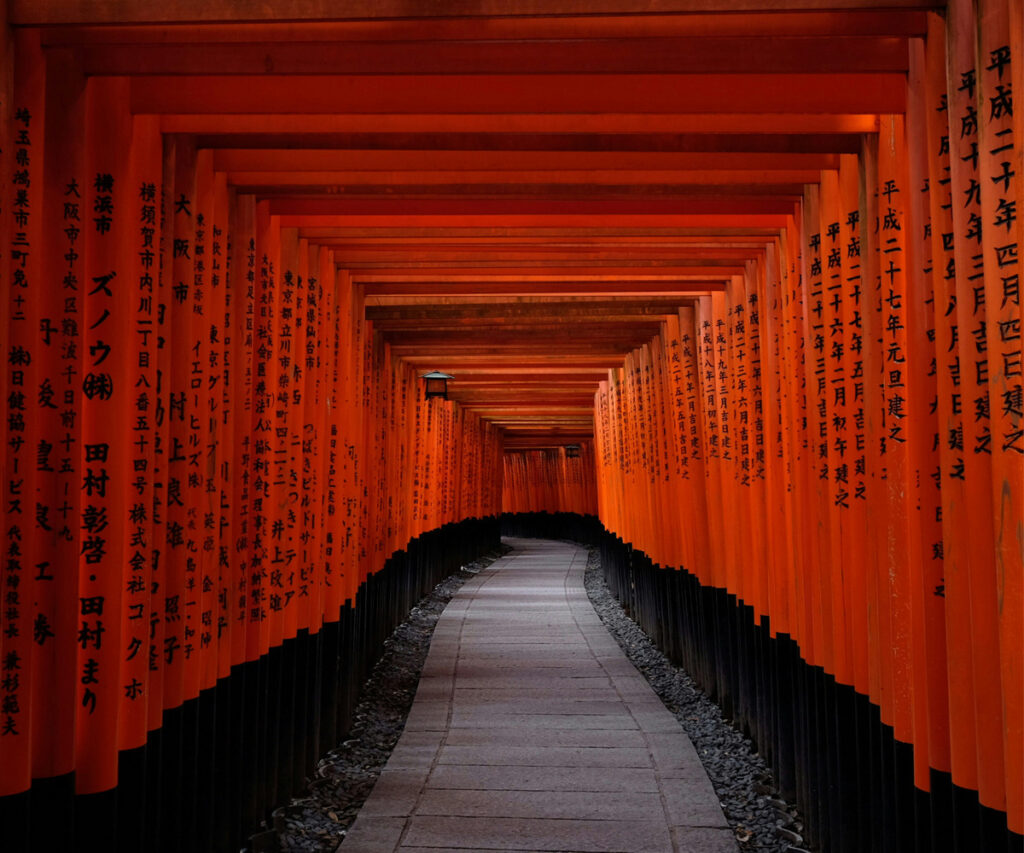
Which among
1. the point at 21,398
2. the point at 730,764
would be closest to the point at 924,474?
the point at 21,398

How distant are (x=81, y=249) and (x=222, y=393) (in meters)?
1.40

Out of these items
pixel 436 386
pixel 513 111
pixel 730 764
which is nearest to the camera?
pixel 513 111

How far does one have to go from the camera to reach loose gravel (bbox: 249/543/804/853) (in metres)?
5.24

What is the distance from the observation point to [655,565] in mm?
10914

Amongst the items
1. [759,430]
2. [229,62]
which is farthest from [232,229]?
[759,430]

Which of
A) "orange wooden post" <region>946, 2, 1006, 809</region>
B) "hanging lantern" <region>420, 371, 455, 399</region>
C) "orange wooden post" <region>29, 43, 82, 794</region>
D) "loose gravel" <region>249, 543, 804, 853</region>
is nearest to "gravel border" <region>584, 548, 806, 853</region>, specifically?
"loose gravel" <region>249, 543, 804, 853</region>

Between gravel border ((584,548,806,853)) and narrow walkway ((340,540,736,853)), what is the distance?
136 millimetres

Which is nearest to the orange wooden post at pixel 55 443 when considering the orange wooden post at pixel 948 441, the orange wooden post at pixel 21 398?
the orange wooden post at pixel 21 398

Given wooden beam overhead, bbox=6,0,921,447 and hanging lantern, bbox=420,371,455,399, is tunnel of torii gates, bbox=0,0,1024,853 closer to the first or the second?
wooden beam overhead, bbox=6,0,921,447

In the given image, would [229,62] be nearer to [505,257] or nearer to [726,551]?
[505,257]

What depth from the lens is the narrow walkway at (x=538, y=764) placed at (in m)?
5.15

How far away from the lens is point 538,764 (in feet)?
21.1

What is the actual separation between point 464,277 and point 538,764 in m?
3.39

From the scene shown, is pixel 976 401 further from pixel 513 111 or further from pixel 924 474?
pixel 513 111
